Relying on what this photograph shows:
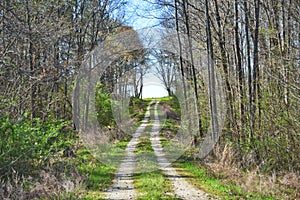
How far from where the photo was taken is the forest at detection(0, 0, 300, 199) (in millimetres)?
7128

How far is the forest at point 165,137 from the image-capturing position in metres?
7.13

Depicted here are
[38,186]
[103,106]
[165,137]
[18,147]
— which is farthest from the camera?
[165,137]

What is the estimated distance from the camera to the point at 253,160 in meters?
9.16

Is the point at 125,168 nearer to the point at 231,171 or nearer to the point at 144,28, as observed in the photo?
the point at 231,171

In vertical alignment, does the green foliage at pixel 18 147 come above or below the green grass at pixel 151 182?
above

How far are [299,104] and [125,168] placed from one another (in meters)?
5.39

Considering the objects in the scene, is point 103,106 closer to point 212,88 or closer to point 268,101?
point 212,88

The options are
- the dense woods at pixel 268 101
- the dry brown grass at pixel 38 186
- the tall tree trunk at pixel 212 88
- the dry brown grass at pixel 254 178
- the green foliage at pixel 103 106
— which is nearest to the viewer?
the dry brown grass at pixel 38 186

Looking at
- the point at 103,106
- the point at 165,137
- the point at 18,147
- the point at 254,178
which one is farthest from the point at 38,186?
the point at 165,137

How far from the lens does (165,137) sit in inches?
722

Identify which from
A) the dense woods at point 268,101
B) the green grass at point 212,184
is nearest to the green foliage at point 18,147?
the green grass at point 212,184

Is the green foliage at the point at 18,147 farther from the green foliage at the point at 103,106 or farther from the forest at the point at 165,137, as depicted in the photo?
the green foliage at the point at 103,106

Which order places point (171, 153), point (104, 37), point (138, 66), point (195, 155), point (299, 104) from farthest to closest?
1. point (138, 66)
2. point (104, 37)
3. point (171, 153)
4. point (195, 155)
5. point (299, 104)

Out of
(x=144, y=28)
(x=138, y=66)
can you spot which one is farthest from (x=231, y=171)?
(x=138, y=66)
